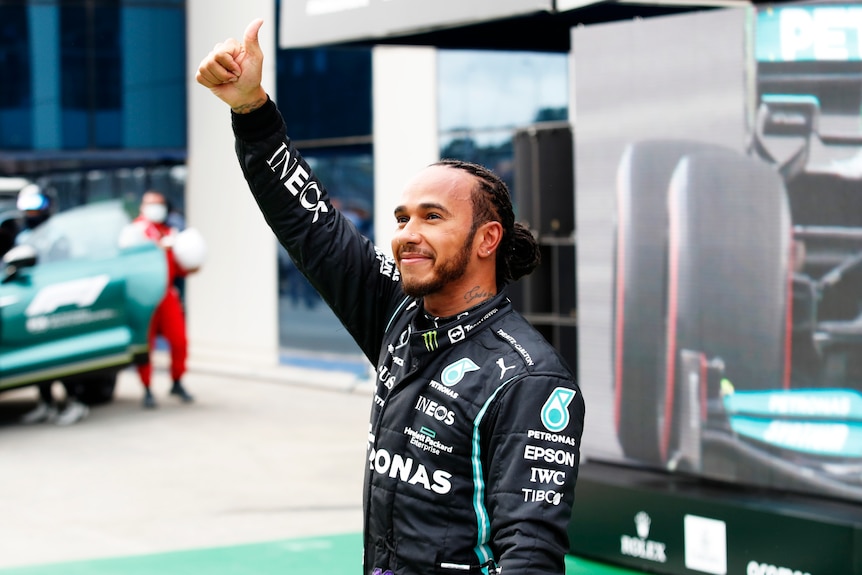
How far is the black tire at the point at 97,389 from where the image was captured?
11.0 meters

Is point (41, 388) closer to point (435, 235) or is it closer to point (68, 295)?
point (68, 295)

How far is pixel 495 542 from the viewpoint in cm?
220

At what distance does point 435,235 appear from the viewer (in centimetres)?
237

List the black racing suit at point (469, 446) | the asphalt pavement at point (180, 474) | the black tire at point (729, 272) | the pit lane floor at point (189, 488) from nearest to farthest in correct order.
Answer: the black racing suit at point (469, 446) → the black tire at point (729, 272) → the pit lane floor at point (189, 488) → the asphalt pavement at point (180, 474)

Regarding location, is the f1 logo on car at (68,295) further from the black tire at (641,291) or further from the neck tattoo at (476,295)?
the neck tattoo at (476,295)

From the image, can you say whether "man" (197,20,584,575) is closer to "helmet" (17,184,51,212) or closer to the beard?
the beard

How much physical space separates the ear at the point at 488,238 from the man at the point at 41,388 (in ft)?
27.5

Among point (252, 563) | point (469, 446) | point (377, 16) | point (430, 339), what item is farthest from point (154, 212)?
point (469, 446)

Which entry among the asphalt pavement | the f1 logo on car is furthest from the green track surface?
the f1 logo on car

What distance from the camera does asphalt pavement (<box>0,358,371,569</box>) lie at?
661 centimetres

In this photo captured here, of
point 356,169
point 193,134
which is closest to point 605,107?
point 356,169

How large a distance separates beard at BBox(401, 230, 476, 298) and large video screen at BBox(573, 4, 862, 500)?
2.91m

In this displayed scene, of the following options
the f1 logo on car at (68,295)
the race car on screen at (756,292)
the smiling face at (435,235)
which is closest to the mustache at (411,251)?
the smiling face at (435,235)

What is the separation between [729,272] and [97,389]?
7.40 meters
